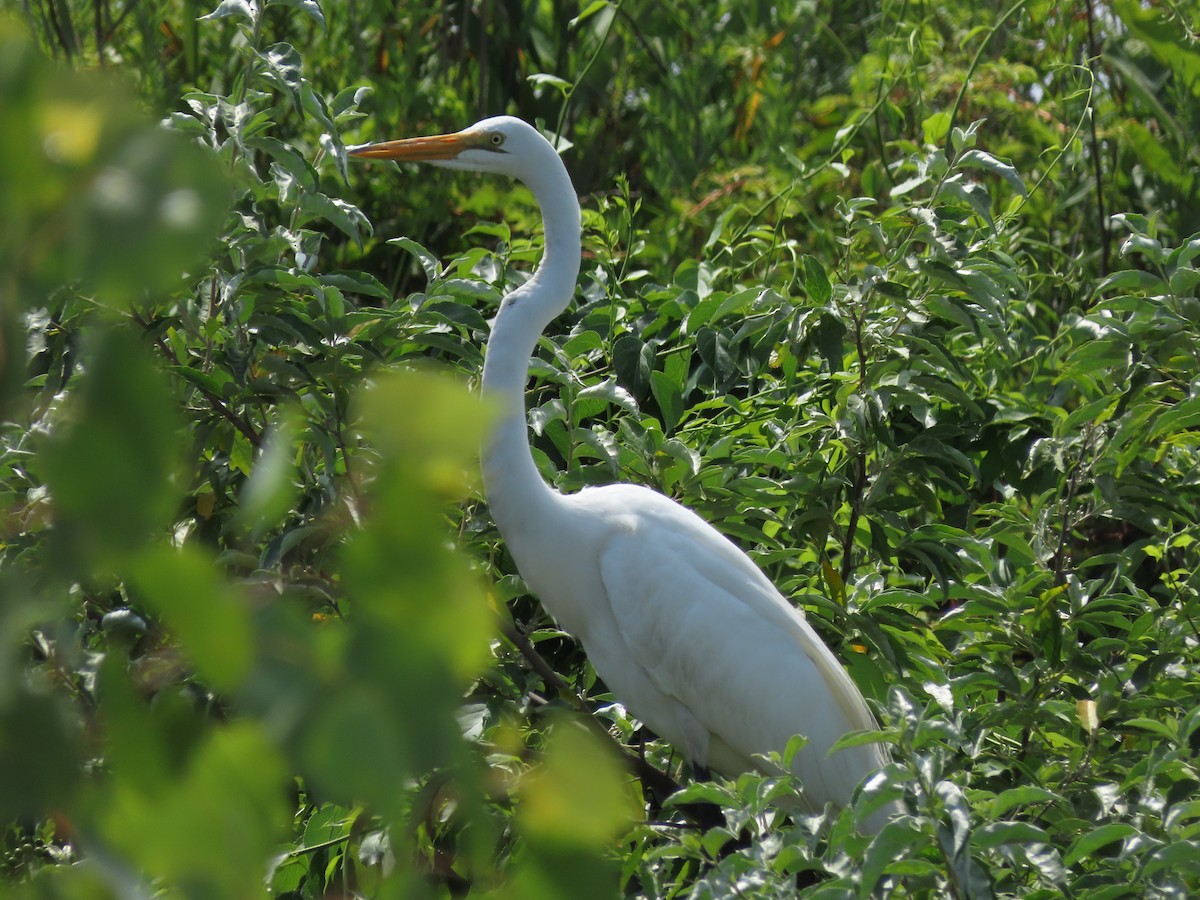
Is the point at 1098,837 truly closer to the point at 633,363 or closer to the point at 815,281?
the point at 815,281

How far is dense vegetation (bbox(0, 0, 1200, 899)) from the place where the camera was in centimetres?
43

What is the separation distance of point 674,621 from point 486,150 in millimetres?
867

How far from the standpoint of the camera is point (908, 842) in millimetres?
1182

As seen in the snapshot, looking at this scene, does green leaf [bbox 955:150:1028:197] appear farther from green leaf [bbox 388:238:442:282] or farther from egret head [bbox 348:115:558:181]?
green leaf [bbox 388:238:442:282]

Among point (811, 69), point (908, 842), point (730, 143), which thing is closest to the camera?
point (908, 842)

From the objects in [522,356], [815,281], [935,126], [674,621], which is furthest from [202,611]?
[935,126]

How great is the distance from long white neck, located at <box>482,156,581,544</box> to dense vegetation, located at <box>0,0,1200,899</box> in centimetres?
11

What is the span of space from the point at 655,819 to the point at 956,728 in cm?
90

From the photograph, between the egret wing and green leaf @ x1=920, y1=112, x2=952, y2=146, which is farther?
green leaf @ x1=920, y1=112, x2=952, y2=146

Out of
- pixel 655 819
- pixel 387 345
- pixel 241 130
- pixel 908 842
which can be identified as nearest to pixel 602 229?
pixel 387 345

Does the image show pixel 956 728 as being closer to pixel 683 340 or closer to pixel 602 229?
pixel 683 340

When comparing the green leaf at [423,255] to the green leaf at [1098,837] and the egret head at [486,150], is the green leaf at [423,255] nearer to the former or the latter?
the egret head at [486,150]

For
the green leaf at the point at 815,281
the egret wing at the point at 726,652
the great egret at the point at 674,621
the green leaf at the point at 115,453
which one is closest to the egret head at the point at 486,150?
the great egret at the point at 674,621

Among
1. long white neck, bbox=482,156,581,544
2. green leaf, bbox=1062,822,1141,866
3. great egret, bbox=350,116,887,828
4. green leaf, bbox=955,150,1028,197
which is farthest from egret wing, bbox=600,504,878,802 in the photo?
green leaf, bbox=1062,822,1141,866
